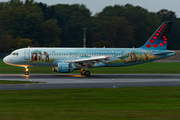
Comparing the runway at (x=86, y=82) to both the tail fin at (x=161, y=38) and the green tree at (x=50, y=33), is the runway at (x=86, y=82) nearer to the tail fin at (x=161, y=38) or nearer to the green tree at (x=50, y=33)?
the tail fin at (x=161, y=38)

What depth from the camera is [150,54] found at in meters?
36.4

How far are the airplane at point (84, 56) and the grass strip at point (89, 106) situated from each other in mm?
14372

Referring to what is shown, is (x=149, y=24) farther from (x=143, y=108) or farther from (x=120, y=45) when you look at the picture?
(x=143, y=108)

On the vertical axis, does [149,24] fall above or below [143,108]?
above

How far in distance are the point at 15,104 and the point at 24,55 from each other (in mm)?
19419

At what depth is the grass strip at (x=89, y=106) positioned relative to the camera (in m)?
12.2

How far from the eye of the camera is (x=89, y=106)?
1460cm

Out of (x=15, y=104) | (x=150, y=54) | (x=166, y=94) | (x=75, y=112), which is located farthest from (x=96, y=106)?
(x=150, y=54)

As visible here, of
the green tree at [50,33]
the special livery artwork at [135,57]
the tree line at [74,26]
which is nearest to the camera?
the special livery artwork at [135,57]

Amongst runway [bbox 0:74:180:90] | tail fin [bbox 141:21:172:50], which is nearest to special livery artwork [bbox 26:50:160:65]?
tail fin [bbox 141:21:172:50]

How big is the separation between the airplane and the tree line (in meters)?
53.3

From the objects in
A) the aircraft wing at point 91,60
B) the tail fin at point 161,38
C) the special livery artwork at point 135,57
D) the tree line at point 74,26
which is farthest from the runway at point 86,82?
the tree line at point 74,26

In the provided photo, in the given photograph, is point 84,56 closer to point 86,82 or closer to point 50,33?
point 86,82

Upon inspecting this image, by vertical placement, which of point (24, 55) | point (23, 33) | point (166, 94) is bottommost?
point (166, 94)
